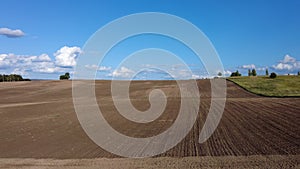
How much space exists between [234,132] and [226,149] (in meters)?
3.90

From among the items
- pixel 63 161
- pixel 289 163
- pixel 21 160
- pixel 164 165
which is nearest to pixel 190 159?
pixel 164 165

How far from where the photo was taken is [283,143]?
41.2 ft

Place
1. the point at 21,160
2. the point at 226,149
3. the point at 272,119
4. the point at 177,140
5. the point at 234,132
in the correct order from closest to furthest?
the point at 21,160 → the point at 226,149 → the point at 177,140 → the point at 234,132 → the point at 272,119

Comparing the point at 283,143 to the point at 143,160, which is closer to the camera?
the point at 143,160

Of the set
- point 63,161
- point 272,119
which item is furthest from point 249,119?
point 63,161

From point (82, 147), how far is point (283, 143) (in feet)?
24.7

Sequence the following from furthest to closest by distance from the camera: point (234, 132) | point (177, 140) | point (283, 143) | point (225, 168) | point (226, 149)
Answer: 1. point (234, 132)
2. point (177, 140)
3. point (283, 143)
4. point (226, 149)
5. point (225, 168)

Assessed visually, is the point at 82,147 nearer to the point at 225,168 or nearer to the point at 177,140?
the point at 177,140

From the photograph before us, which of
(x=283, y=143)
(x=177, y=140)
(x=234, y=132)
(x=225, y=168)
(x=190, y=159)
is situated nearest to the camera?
(x=225, y=168)

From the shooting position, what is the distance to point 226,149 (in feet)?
38.3

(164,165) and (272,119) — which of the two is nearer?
(164,165)

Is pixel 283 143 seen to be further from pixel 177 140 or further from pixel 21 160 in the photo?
pixel 21 160

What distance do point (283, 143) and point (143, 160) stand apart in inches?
219

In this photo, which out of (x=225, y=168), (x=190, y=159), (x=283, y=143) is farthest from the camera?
(x=283, y=143)
